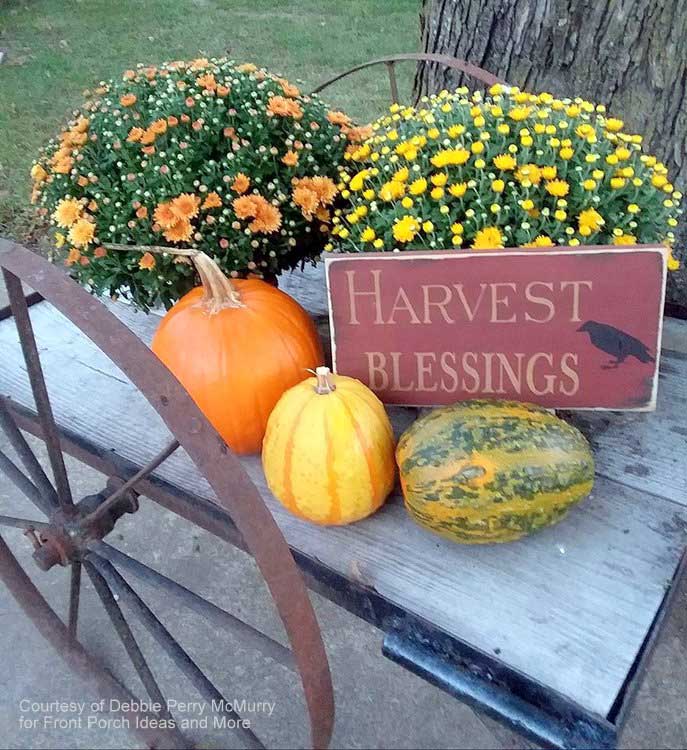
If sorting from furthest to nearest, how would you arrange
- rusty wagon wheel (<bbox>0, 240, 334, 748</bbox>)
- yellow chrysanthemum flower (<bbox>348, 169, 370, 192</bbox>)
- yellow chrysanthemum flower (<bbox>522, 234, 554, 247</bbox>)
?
yellow chrysanthemum flower (<bbox>348, 169, 370, 192</bbox>)
yellow chrysanthemum flower (<bbox>522, 234, 554, 247</bbox>)
rusty wagon wheel (<bbox>0, 240, 334, 748</bbox>)

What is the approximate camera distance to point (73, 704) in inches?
64.2

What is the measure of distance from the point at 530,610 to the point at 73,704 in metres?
1.17

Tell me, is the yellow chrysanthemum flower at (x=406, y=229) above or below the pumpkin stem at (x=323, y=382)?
above

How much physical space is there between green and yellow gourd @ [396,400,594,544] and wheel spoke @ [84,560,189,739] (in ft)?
2.04

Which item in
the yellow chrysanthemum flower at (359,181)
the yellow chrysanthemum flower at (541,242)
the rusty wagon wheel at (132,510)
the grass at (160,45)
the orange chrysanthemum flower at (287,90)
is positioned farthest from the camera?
the grass at (160,45)

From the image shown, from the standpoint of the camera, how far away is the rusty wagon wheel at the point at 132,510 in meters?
0.77

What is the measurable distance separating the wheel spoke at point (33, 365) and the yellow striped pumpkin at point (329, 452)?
35 centimetres

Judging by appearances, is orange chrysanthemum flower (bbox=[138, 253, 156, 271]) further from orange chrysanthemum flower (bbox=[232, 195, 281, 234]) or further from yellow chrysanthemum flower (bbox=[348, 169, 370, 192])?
yellow chrysanthemum flower (bbox=[348, 169, 370, 192])

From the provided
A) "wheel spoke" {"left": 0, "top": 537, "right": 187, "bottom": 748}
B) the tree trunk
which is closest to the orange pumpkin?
"wheel spoke" {"left": 0, "top": 537, "right": 187, "bottom": 748}

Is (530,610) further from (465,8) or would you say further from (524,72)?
(465,8)

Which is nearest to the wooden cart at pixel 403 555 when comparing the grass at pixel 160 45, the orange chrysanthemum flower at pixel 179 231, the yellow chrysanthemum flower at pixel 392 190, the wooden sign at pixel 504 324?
the wooden sign at pixel 504 324

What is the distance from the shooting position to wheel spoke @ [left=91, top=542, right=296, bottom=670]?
1032 millimetres

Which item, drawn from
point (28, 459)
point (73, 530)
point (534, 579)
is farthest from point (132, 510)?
point (534, 579)

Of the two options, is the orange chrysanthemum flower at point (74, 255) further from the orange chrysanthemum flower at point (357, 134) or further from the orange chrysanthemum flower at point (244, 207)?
the orange chrysanthemum flower at point (357, 134)
